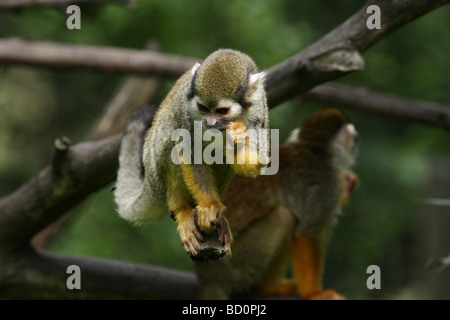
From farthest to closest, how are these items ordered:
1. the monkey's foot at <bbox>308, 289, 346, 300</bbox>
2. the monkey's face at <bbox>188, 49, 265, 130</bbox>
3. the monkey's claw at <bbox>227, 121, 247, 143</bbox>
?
the monkey's foot at <bbox>308, 289, 346, 300</bbox> < the monkey's face at <bbox>188, 49, 265, 130</bbox> < the monkey's claw at <bbox>227, 121, 247, 143</bbox>

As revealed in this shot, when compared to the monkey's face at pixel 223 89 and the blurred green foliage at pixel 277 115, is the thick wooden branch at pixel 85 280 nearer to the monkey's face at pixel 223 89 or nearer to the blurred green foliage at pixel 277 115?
the monkey's face at pixel 223 89

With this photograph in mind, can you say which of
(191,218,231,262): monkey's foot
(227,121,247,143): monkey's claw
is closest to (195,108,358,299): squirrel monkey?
(191,218,231,262): monkey's foot

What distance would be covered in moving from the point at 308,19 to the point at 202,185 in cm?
598

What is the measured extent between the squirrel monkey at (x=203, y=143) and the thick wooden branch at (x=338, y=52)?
23.3 inches

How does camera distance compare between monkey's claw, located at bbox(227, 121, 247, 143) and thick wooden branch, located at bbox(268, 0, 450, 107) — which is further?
thick wooden branch, located at bbox(268, 0, 450, 107)

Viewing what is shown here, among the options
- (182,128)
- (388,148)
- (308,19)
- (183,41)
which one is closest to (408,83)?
(388,148)

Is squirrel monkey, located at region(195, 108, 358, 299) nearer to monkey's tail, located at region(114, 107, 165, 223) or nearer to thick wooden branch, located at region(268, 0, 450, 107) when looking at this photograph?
monkey's tail, located at region(114, 107, 165, 223)

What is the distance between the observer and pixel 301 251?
4258mm

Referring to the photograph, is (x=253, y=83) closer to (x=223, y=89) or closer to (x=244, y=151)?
(x=223, y=89)

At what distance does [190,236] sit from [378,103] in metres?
3.02

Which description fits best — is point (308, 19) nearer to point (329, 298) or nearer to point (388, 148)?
point (388, 148)

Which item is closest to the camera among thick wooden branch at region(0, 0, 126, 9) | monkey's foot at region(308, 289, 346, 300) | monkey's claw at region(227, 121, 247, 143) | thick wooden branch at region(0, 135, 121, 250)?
monkey's claw at region(227, 121, 247, 143)

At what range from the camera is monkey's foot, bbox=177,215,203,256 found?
99.8 inches
